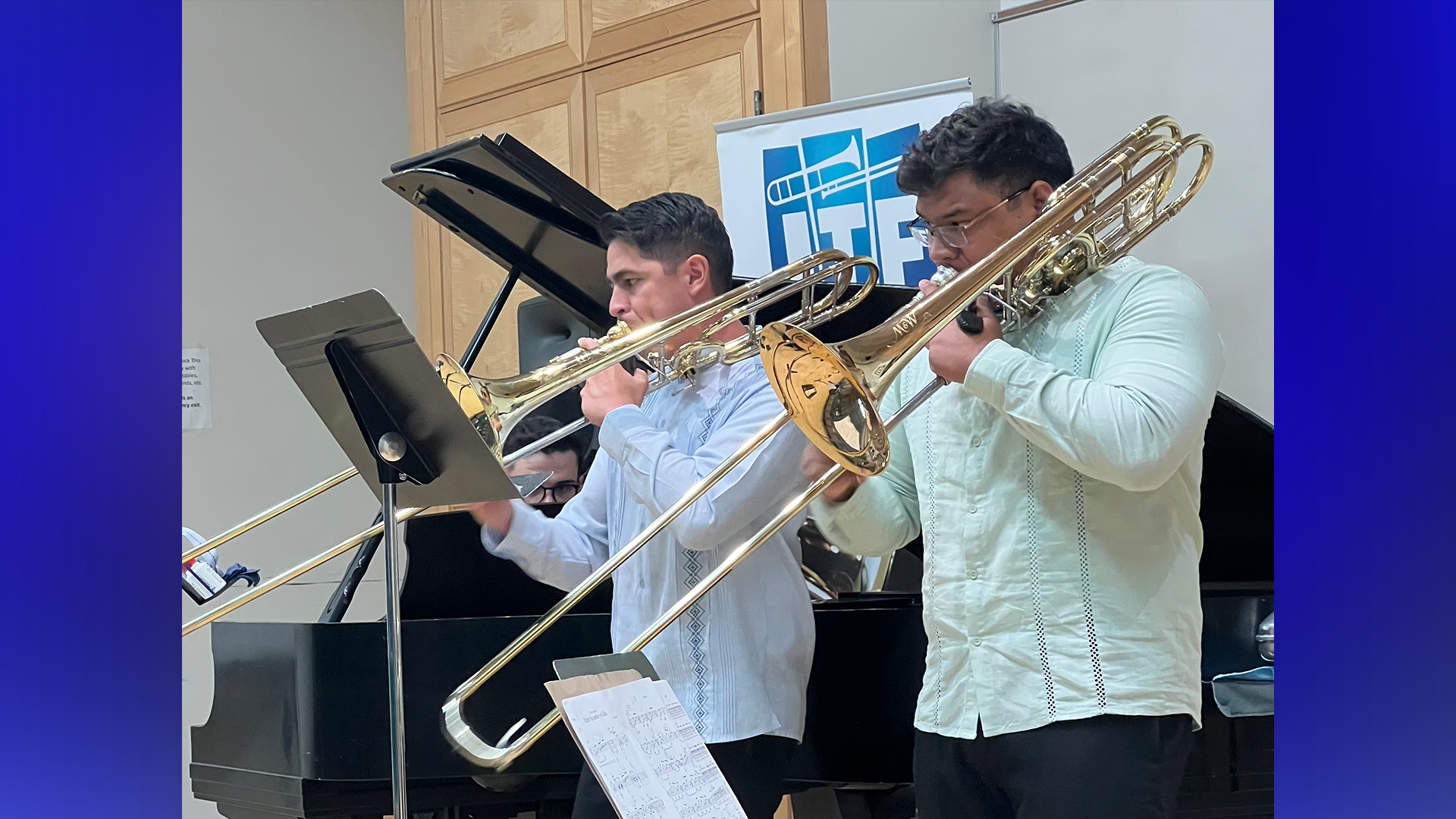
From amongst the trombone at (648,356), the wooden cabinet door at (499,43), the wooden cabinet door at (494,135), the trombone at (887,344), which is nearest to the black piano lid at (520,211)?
the trombone at (648,356)

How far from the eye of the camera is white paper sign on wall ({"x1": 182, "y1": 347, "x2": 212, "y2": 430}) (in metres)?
5.33

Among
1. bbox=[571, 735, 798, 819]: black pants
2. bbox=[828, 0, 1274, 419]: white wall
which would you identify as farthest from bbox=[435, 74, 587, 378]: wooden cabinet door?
bbox=[571, 735, 798, 819]: black pants

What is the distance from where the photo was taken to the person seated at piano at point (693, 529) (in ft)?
6.59

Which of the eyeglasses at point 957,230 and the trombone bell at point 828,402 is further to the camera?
the eyeglasses at point 957,230

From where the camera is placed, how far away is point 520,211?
2475 mm

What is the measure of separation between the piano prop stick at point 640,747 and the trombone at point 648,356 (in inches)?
24.5

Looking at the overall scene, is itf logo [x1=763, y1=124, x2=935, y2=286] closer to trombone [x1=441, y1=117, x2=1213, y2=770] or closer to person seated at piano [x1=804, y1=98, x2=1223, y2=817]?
trombone [x1=441, y1=117, x2=1213, y2=770]

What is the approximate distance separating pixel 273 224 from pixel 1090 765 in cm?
460
